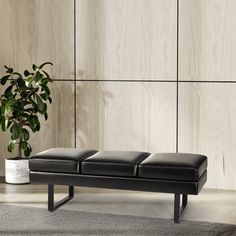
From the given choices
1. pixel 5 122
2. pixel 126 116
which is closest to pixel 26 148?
pixel 5 122

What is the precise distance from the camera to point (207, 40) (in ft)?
17.2

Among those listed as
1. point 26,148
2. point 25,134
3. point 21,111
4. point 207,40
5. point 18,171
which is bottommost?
point 18,171

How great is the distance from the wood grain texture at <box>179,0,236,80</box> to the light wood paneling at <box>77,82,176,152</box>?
298mm

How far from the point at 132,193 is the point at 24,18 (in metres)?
2.08

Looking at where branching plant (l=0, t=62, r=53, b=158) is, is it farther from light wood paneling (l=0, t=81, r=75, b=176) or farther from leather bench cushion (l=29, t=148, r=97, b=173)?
leather bench cushion (l=29, t=148, r=97, b=173)

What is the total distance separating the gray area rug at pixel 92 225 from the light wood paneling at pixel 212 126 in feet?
4.14

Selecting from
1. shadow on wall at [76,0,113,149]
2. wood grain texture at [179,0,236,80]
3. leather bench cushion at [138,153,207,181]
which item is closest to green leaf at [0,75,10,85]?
shadow on wall at [76,0,113,149]

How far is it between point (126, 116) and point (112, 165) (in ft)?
4.64

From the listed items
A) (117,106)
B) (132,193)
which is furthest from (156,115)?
(132,193)

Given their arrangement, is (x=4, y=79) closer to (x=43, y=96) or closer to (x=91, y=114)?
(x=43, y=96)

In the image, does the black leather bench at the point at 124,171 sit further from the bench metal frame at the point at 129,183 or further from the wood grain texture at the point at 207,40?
the wood grain texture at the point at 207,40

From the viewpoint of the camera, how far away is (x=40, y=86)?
18.7ft

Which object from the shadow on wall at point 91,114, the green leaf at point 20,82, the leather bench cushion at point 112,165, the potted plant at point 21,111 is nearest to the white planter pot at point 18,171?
the potted plant at point 21,111

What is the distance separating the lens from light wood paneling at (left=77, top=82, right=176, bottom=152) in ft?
17.9
